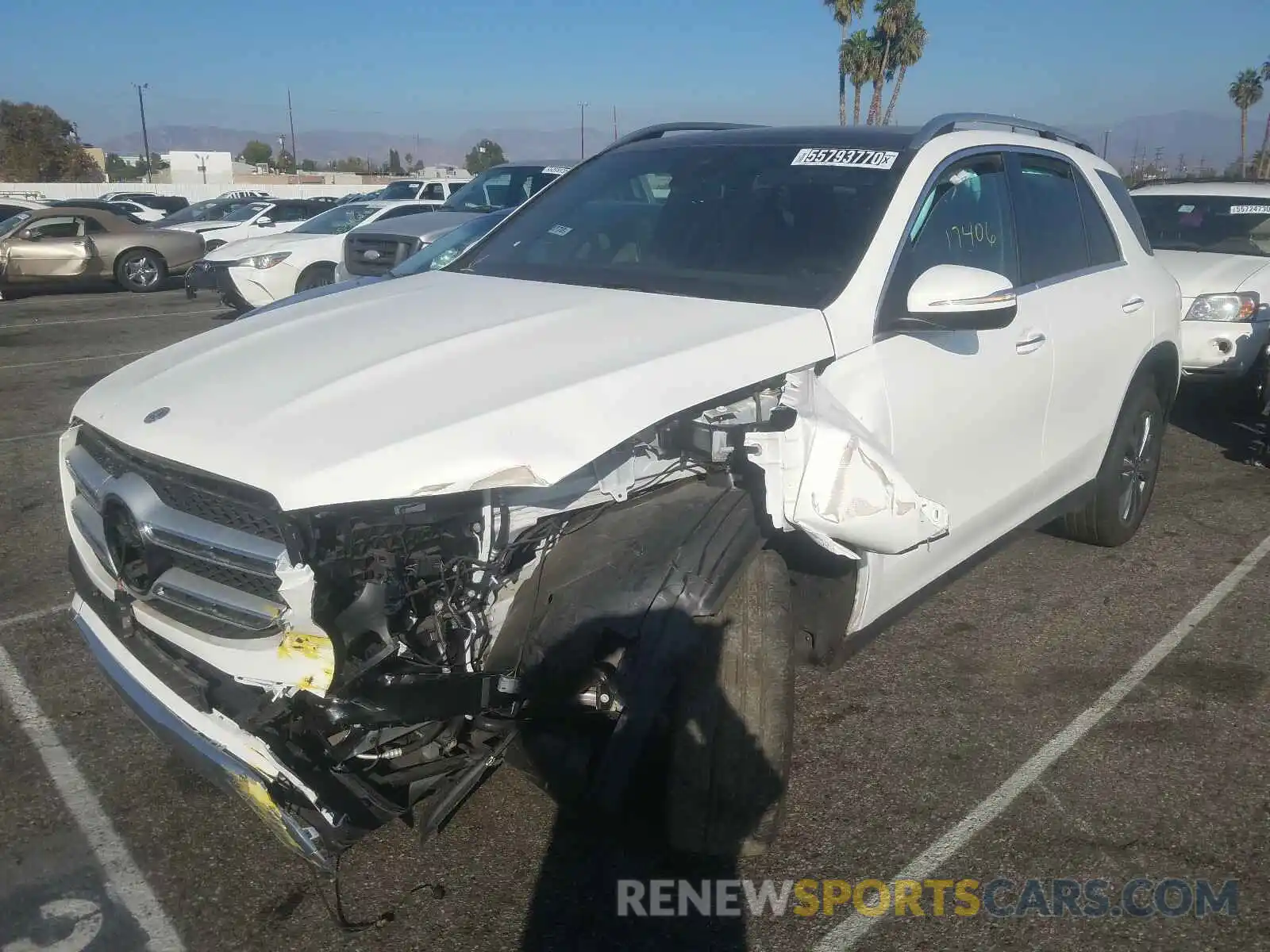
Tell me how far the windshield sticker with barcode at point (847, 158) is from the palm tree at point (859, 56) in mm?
37374

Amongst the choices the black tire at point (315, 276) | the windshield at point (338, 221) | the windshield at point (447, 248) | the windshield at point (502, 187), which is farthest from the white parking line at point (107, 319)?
the windshield at point (447, 248)

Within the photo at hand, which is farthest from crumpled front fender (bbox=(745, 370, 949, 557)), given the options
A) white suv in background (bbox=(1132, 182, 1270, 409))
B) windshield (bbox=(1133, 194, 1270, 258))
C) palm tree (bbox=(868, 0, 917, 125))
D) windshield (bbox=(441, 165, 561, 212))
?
palm tree (bbox=(868, 0, 917, 125))

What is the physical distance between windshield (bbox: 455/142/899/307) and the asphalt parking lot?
1.52 m

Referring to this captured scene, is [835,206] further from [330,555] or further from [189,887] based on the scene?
[189,887]

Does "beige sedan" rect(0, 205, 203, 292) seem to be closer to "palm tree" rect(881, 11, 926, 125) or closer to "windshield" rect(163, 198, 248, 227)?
"windshield" rect(163, 198, 248, 227)

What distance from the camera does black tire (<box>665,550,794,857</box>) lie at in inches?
105

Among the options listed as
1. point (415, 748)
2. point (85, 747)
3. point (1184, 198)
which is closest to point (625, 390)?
point (415, 748)

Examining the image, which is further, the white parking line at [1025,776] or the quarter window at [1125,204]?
the quarter window at [1125,204]

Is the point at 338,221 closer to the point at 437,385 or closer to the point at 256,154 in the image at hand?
the point at 437,385

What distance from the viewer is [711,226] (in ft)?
12.1

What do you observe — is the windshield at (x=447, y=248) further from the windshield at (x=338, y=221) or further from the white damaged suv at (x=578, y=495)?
the windshield at (x=338, y=221)

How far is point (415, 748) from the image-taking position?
2.51 m

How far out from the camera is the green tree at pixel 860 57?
37688mm

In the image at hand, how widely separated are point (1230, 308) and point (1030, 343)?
492cm
